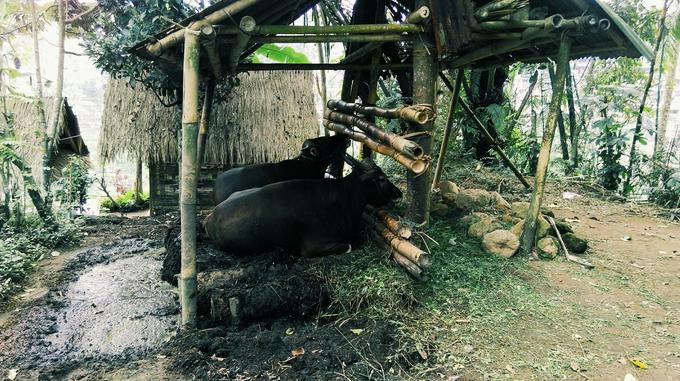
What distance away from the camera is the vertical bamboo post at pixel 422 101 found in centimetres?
468

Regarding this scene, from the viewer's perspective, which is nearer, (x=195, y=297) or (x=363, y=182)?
(x=195, y=297)

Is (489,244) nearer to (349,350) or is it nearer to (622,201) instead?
(349,350)

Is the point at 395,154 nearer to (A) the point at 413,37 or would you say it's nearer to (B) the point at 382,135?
(B) the point at 382,135

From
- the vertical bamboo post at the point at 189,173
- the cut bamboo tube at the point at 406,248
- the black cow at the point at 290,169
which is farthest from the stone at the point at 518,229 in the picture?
the vertical bamboo post at the point at 189,173

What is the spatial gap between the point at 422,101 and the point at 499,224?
199cm

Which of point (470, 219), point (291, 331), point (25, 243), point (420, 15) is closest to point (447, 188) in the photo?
point (470, 219)

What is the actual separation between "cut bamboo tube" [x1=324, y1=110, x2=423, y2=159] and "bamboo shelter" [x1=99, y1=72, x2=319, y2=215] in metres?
3.21

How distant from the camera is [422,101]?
4766 millimetres

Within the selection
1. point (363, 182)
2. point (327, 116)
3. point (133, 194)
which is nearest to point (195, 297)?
point (363, 182)

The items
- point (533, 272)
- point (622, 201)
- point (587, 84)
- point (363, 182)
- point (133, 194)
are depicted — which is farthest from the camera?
point (133, 194)

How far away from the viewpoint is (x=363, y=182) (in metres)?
5.90

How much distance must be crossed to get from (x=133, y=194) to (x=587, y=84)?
1306 centimetres

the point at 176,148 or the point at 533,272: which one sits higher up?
the point at 176,148

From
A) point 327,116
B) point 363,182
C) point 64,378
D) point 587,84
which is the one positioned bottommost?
point 64,378
